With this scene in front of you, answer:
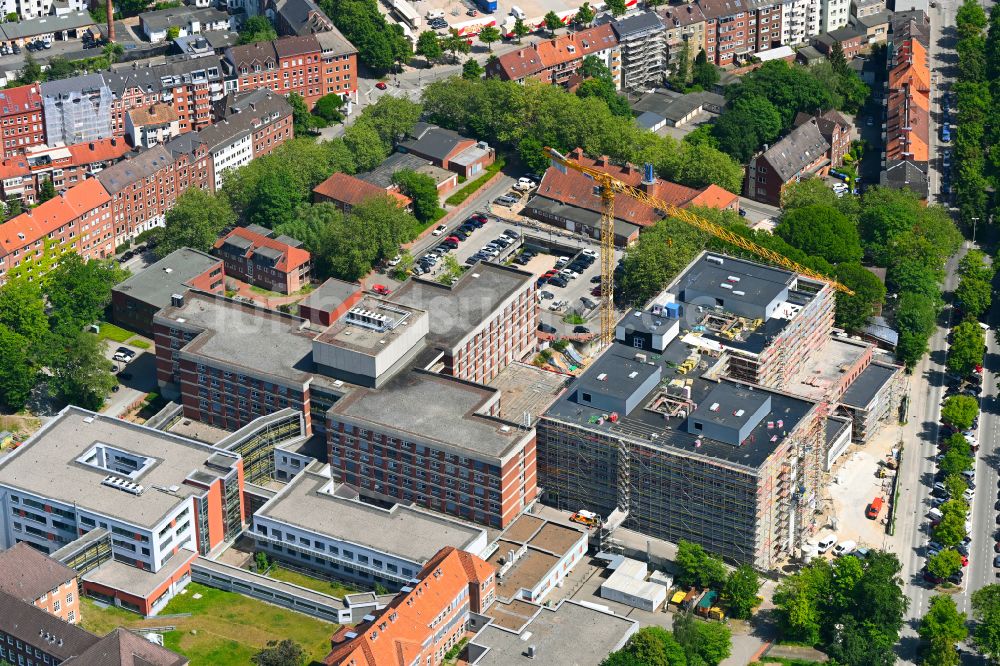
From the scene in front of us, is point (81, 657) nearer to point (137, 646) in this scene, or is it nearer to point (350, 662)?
point (137, 646)

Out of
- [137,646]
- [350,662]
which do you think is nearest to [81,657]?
[137,646]
